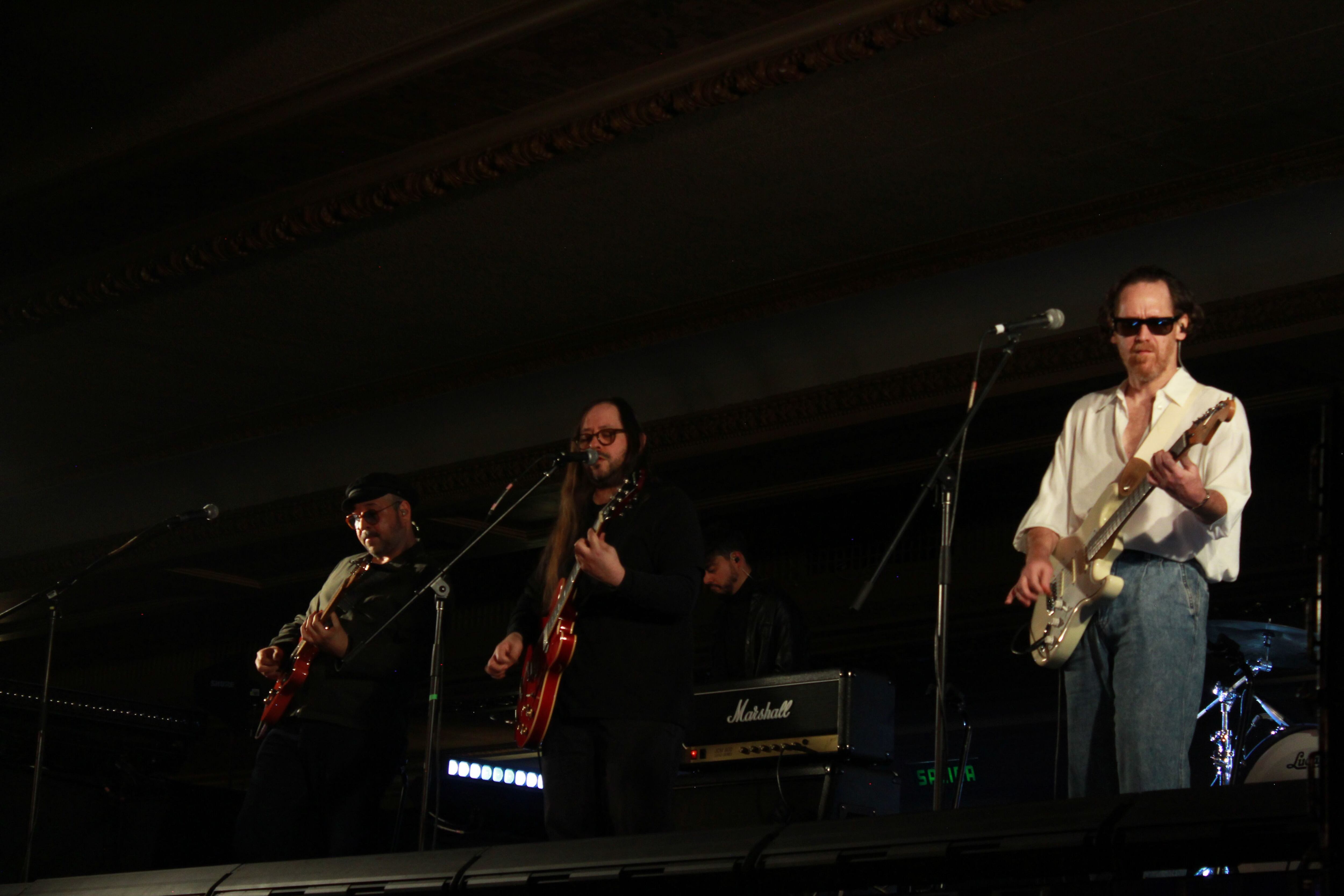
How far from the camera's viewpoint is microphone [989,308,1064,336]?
131 inches

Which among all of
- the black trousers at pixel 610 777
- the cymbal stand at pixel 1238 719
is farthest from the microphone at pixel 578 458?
the cymbal stand at pixel 1238 719

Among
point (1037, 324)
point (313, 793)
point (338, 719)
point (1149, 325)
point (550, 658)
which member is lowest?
point (313, 793)

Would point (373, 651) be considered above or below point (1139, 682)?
above

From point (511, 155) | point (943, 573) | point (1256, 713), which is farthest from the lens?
point (1256, 713)

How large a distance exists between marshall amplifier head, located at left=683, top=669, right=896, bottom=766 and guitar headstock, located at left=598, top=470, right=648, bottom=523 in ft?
4.07

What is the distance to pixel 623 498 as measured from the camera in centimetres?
346

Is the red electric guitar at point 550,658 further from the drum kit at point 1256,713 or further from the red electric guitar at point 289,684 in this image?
the drum kit at point 1256,713

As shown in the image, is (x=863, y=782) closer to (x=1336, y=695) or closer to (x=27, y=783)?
(x=27, y=783)

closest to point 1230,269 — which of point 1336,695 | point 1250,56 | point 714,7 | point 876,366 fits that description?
point 1250,56

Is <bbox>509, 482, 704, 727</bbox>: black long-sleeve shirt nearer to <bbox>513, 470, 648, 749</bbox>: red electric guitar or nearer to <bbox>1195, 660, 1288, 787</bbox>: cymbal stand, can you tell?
<bbox>513, 470, 648, 749</bbox>: red electric guitar

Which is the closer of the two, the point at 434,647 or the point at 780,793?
the point at 434,647

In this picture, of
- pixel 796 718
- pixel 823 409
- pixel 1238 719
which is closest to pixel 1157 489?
pixel 796 718

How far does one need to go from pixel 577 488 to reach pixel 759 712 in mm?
1362

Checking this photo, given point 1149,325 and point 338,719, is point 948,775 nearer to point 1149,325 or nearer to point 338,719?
point 338,719
